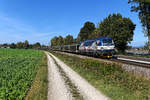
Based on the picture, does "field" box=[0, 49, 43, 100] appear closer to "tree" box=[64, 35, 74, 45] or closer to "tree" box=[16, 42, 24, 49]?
"tree" box=[64, 35, 74, 45]

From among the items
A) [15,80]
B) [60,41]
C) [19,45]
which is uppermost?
[60,41]

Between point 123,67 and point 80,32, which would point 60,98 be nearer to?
point 123,67

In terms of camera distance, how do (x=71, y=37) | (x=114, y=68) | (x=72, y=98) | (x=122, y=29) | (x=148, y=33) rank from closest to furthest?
(x=72, y=98), (x=114, y=68), (x=148, y=33), (x=122, y=29), (x=71, y=37)

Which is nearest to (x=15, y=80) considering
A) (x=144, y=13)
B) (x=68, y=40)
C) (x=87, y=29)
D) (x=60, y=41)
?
(x=144, y=13)

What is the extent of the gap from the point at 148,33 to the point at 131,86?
2505cm

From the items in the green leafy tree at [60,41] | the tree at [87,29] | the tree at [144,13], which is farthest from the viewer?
the green leafy tree at [60,41]

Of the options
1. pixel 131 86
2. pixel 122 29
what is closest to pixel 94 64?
pixel 131 86

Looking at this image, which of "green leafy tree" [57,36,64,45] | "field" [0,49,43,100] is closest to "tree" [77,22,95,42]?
"green leafy tree" [57,36,64,45]

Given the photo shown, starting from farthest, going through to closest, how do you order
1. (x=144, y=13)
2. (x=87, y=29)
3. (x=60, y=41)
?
(x=60, y=41), (x=87, y=29), (x=144, y=13)

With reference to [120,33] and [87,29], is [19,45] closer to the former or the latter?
[87,29]

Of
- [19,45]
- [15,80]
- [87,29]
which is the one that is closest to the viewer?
[15,80]

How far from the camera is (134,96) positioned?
21.4ft

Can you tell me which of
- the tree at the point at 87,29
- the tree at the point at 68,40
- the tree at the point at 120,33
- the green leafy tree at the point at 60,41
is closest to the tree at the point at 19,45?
the green leafy tree at the point at 60,41

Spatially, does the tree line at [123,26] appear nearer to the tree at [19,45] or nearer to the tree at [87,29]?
the tree at [87,29]
